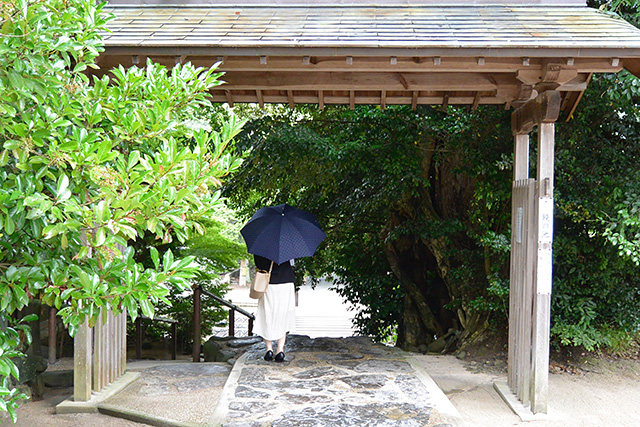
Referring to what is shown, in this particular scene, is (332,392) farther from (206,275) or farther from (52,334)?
(206,275)

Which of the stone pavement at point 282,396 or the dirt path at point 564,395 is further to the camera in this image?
the dirt path at point 564,395

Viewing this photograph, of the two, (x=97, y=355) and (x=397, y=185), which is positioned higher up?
(x=397, y=185)

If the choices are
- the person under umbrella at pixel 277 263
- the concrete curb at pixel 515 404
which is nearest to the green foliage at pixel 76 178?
the person under umbrella at pixel 277 263

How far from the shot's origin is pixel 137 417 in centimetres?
492

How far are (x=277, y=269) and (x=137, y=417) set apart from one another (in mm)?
2249

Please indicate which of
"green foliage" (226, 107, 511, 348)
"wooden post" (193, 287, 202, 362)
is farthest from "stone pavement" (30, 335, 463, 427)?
"green foliage" (226, 107, 511, 348)

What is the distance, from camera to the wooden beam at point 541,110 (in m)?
5.11

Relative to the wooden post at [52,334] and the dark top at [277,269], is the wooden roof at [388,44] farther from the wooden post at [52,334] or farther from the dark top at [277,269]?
the wooden post at [52,334]

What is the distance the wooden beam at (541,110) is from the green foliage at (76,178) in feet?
10.9

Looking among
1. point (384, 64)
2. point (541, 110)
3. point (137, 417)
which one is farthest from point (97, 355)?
point (541, 110)

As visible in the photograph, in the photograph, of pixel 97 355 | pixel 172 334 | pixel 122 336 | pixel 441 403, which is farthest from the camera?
pixel 172 334

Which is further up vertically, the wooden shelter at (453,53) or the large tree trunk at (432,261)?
the wooden shelter at (453,53)

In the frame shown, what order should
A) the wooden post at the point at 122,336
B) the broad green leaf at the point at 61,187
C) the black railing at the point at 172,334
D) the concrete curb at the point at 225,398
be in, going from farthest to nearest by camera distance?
the black railing at the point at 172,334, the wooden post at the point at 122,336, the concrete curb at the point at 225,398, the broad green leaf at the point at 61,187

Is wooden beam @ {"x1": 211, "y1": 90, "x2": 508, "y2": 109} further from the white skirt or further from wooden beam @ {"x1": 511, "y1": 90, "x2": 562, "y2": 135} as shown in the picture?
the white skirt
